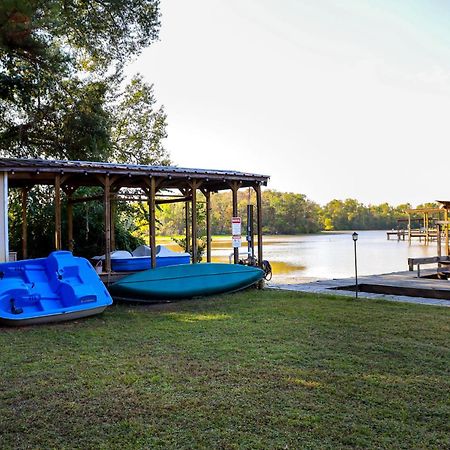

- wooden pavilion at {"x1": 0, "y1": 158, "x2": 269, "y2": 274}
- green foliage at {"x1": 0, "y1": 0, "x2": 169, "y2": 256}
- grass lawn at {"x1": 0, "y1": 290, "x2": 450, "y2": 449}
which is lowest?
grass lawn at {"x1": 0, "y1": 290, "x2": 450, "y2": 449}

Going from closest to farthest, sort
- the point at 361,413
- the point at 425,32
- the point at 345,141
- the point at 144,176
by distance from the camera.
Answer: the point at 361,413, the point at 144,176, the point at 425,32, the point at 345,141

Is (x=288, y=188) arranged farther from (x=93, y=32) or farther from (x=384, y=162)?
(x=93, y=32)

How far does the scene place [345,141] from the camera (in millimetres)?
31812

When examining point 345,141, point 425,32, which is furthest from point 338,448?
point 345,141

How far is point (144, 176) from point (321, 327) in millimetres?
4290

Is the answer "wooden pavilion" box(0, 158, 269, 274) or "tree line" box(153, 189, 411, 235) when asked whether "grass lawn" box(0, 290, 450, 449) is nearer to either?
"wooden pavilion" box(0, 158, 269, 274)

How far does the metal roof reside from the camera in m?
7.55

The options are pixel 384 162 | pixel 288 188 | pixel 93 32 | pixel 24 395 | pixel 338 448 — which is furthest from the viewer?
pixel 288 188

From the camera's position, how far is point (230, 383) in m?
3.71

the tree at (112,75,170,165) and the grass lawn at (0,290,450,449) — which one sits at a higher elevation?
the tree at (112,75,170,165)

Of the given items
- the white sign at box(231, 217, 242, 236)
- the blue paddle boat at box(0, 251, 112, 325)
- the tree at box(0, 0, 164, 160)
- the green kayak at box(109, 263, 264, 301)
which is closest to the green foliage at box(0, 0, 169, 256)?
the tree at box(0, 0, 164, 160)

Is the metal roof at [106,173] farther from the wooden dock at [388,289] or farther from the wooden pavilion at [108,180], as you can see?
the wooden dock at [388,289]

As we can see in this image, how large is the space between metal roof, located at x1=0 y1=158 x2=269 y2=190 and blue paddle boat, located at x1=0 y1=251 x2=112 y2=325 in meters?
1.34

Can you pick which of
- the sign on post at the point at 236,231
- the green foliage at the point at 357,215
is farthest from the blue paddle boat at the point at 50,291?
the green foliage at the point at 357,215
